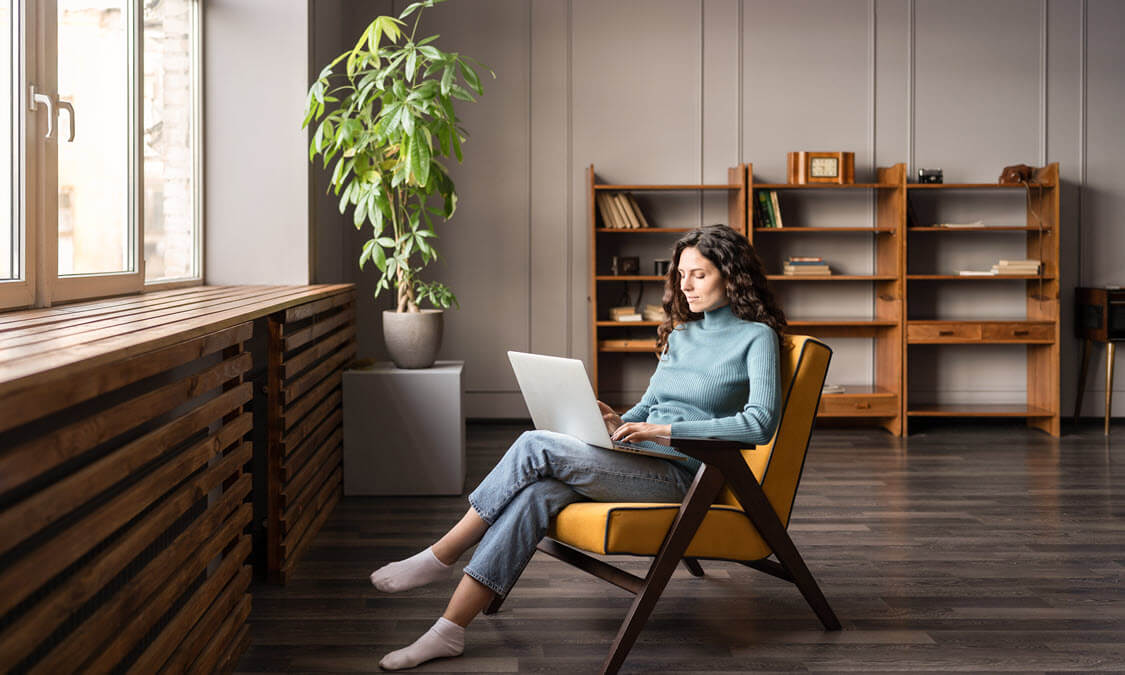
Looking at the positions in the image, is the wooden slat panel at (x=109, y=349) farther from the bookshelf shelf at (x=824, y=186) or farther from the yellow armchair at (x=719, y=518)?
the bookshelf shelf at (x=824, y=186)

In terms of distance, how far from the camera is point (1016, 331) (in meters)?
5.79

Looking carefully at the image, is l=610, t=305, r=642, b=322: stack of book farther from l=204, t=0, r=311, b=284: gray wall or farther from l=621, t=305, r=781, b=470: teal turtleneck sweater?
l=621, t=305, r=781, b=470: teal turtleneck sweater

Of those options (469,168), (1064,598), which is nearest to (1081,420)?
(1064,598)

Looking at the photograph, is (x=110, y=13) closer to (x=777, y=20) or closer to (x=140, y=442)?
(x=140, y=442)

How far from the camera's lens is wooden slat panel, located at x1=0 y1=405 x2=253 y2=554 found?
127 centimetres

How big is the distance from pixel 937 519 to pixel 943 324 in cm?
230

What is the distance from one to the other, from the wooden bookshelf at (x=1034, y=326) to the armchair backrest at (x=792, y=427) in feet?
11.3

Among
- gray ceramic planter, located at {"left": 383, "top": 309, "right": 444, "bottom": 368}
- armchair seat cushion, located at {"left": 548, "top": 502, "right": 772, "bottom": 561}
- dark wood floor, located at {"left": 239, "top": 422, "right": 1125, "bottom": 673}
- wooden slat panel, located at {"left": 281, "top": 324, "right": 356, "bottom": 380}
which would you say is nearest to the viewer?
armchair seat cushion, located at {"left": 548, "top": 502, "right": 772, "bottom": 561}

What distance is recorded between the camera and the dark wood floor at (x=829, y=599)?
243 cm

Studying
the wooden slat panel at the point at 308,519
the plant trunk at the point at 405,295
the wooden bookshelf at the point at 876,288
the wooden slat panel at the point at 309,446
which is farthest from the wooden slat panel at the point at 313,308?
the wooden bookshelf at the point at 876,288

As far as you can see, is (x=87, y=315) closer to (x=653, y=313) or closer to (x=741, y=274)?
(x=741, y=274)

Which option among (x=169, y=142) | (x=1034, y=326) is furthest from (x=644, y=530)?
(x=1034, y=326)

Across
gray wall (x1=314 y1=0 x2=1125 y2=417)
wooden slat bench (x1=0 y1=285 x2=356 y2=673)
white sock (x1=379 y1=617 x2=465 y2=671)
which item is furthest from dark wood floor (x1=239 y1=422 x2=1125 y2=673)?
gray wall (x1=314 y1=0 x2=1125 y2=417)

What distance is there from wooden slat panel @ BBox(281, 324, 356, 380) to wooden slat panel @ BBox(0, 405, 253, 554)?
0.80 meters
